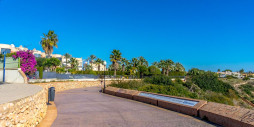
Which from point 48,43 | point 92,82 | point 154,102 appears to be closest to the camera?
point 154,102

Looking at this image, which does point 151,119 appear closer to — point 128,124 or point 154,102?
point 128,124

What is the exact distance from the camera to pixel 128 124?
Result: 7.09 meters

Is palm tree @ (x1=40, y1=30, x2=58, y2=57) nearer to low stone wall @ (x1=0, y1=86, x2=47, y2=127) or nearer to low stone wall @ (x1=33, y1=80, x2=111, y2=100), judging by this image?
low stone wall @ (x1=33, y1=80, x2=111, y2=100)

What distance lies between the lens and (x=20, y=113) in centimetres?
491

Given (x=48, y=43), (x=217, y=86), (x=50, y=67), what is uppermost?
(x=48, y=43)

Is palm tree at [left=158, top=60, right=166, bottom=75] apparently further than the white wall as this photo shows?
Yes

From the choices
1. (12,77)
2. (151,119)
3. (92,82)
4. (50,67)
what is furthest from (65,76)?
(50,67)

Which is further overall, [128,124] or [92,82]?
[92,82]

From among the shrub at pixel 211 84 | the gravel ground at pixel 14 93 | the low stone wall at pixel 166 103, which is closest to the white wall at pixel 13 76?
the low stone wall at pixel 166 103

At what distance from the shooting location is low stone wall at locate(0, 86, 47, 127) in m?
4.18

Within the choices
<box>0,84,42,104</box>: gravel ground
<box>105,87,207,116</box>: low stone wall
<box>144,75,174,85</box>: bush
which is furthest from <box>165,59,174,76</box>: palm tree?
<box>0,84,42,104</box>: gravel ground

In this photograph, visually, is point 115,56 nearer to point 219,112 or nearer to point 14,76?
point 14,76

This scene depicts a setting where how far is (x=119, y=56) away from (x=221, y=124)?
187 feet

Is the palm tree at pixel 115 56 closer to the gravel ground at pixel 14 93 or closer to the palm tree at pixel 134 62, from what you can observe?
the palm tree at pixel 134 62
